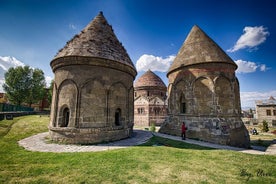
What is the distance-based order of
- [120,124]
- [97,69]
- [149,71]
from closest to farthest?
[97,69] → [120,124] → [149,71]

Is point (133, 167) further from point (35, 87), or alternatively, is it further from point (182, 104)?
point (35, 87)

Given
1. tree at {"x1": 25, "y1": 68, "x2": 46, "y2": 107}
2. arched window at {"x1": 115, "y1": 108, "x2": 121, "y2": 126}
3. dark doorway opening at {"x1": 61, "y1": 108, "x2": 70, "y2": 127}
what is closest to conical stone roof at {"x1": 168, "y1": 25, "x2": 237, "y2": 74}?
arched window at {"x1": 115, "y1": 108, "x2": 121, "y2": 126}

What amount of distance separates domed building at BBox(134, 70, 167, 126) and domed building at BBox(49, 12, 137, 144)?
16.0 meters

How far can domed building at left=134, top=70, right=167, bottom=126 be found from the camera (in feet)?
84.1

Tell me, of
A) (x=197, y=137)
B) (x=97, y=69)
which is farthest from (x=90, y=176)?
(x=197, y=137)

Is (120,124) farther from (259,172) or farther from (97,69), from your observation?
(259,172)

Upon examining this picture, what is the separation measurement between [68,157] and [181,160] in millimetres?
4694

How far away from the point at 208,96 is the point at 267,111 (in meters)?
29.1

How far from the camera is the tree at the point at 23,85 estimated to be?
32281 mm

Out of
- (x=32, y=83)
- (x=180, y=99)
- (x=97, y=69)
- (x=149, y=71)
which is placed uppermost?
(x=149, y=71)

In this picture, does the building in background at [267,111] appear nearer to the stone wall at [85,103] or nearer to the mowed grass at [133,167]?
the mowed grass at [133,167]

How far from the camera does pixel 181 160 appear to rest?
222 inches

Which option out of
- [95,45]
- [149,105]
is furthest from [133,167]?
[149,105]

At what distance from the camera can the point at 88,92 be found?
8570 millimetres
